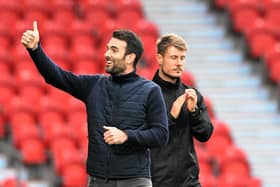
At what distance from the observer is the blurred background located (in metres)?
9.09

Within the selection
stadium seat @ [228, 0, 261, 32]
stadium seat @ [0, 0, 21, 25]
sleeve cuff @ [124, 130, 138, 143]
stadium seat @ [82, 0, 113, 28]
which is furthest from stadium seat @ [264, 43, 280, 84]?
sleeve cuff @ [124, 130, 138, 143]

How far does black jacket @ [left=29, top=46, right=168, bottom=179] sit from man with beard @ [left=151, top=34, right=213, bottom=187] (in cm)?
42

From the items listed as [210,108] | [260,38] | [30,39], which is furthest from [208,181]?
[30,39]

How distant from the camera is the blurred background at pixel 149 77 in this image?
909cm

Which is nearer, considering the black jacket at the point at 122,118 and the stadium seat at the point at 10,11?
the black jacket at the point at 122,118

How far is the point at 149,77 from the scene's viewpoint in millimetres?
9984

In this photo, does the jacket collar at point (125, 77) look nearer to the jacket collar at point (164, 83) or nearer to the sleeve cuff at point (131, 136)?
the sleeve cuff at point (131, 136)

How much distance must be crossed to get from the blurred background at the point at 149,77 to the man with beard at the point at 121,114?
2854 mm

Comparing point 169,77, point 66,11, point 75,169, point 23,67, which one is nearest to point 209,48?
point 66,11

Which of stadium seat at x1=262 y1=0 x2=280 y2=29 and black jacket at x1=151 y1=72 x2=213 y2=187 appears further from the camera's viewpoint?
stadium seat at x1=262 y1=0 x2=280 y2=29

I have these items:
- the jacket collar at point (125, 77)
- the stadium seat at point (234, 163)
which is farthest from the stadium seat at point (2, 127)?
the jacket collar at point (125, 77)

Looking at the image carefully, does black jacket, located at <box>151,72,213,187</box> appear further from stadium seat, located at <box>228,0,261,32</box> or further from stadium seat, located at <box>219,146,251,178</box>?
stadium seat, located at <box>228,0,261,32</box>

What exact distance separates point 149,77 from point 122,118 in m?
4.78

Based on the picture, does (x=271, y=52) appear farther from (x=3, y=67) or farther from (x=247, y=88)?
(x=3, y=67)
